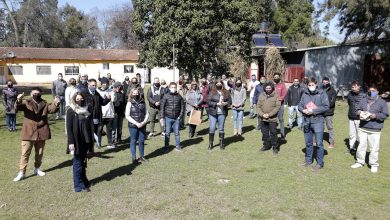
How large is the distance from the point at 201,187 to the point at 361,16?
16.4m

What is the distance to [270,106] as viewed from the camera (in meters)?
8.84

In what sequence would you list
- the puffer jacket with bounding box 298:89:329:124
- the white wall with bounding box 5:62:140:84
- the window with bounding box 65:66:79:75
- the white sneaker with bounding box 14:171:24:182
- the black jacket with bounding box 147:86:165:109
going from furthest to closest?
1. the window with bounding box 65:66:79:75
2. the white wall with bounding box 5:62:140:84
3. the black jacket with bounding box 147:86:165:109
4. the puffer jacket with bounding box 298:89:329:124
5. the white sneaker with bounding box 14:171:24:182

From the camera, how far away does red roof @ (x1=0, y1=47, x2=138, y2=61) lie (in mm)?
42594

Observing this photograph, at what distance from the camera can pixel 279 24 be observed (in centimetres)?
4691

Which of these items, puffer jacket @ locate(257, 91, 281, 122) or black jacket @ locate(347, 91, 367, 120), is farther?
puffer jacket @ locate(257, 91, 281, 122)

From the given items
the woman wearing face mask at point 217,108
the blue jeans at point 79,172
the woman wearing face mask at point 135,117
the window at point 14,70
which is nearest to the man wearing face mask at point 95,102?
the woman wearing face mask at point 135,117

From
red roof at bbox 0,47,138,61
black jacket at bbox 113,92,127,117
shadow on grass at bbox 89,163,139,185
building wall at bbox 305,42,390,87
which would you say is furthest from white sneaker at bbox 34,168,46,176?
red roof at bbox 0,47,138,61

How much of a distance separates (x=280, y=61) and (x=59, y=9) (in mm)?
53623

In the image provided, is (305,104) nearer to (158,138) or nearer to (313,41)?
(158,138)

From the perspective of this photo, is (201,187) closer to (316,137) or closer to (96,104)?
(316,137)

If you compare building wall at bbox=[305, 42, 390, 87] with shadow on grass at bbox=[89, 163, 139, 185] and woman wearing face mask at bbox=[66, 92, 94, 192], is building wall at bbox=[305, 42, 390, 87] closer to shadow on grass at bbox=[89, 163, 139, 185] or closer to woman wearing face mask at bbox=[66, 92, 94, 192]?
shadow on grass at bbox=[89, 163, 139, 185]

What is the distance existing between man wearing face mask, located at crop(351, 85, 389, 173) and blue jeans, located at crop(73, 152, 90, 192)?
5.35m

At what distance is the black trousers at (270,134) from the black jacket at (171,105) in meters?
2.15

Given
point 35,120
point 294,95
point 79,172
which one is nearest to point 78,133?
point 79,172
